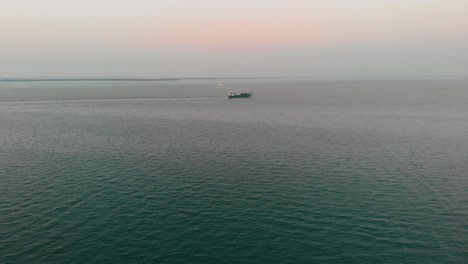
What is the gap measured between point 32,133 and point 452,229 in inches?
6081

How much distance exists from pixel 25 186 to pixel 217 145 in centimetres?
6273

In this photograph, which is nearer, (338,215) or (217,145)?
(338,215)

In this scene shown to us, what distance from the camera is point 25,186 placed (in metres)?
75.1

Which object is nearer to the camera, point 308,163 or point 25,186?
point 25,186

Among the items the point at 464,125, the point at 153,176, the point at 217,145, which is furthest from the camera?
the point at 464,125

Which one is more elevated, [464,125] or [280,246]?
[464,125]

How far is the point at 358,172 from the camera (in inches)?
3420

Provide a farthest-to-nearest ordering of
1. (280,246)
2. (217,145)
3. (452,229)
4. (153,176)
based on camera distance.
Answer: (217,145) < (153,176) < (452,229) < (280,246)

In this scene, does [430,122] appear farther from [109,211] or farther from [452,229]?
[109,211]

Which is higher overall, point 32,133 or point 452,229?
point 32,133

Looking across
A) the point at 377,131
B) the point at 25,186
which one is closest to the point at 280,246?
the point at 25,186

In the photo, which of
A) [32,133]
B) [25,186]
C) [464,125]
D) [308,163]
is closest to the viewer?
[25,186]

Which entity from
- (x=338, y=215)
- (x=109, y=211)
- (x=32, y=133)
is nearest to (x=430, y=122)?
(x=338, y=215)

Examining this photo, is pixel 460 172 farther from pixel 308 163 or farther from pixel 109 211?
pixel 109 211
